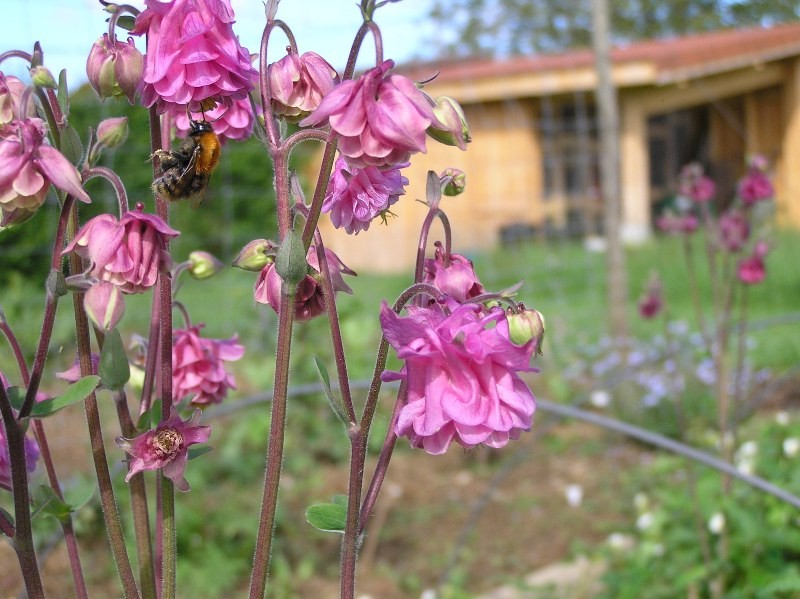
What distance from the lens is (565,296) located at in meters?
7.68

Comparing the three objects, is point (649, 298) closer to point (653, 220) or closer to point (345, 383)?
point (345, 383)

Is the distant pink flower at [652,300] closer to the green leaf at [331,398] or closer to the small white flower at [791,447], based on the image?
the small white flower at [791,447]

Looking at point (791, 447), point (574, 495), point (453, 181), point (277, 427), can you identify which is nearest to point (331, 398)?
point (277, 427)

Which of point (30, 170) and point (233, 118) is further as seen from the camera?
point (233, 118)

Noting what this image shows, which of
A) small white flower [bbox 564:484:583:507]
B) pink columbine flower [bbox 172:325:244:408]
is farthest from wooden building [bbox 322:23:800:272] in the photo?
pink columbine flower [bbox 172:325:244:408]

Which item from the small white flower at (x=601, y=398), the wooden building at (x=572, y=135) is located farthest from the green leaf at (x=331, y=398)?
the wooden building at (x=572, y=135)

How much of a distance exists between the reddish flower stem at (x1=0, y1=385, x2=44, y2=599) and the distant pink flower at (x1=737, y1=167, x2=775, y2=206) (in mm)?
2347

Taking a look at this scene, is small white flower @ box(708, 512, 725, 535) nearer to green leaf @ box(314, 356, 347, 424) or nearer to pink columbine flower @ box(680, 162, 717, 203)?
pink columbine flower @ box(680, 162, 717, 203)

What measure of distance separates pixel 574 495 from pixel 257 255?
2.87 metres

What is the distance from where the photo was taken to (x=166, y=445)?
2.50 feet

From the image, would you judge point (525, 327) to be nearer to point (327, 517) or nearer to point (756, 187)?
point (327, 517)

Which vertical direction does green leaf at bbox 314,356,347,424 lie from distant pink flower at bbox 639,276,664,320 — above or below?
above

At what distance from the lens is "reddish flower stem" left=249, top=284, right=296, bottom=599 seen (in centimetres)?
70

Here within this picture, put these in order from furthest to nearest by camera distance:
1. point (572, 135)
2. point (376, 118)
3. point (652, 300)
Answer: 1. point (572, 135)
2. point (652, 300)
3. point (376, 118)
